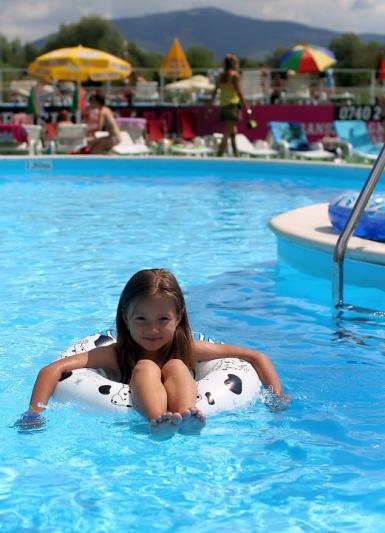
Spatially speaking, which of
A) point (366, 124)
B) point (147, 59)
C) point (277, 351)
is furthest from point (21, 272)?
point (147, 59)

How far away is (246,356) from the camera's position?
3426mm

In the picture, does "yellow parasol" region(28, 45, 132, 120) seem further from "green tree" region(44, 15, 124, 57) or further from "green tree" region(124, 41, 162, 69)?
"green tree" region(44, 15, 124, 57)

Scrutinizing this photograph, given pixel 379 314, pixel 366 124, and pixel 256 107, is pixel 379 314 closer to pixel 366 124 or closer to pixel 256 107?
pixel 366 124

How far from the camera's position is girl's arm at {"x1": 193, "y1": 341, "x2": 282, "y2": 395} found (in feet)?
11.2

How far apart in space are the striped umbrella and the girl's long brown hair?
762 inches

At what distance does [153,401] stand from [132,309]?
0.35m

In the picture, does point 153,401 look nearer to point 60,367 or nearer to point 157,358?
point 157,358

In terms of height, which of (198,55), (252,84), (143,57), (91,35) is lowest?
(252,84)

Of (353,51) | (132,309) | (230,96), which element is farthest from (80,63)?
(353,51)

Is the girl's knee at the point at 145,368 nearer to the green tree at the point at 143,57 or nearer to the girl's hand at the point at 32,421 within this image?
the girl's hand at the point at 32,421

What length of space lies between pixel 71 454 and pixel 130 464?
224mm

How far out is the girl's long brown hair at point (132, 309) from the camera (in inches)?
123

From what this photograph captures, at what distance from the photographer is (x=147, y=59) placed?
98000 mm

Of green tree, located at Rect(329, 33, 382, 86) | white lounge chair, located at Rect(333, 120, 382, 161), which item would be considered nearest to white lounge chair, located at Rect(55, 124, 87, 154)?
white lounge chair, located at Rect(333, 120, 382, 161)
